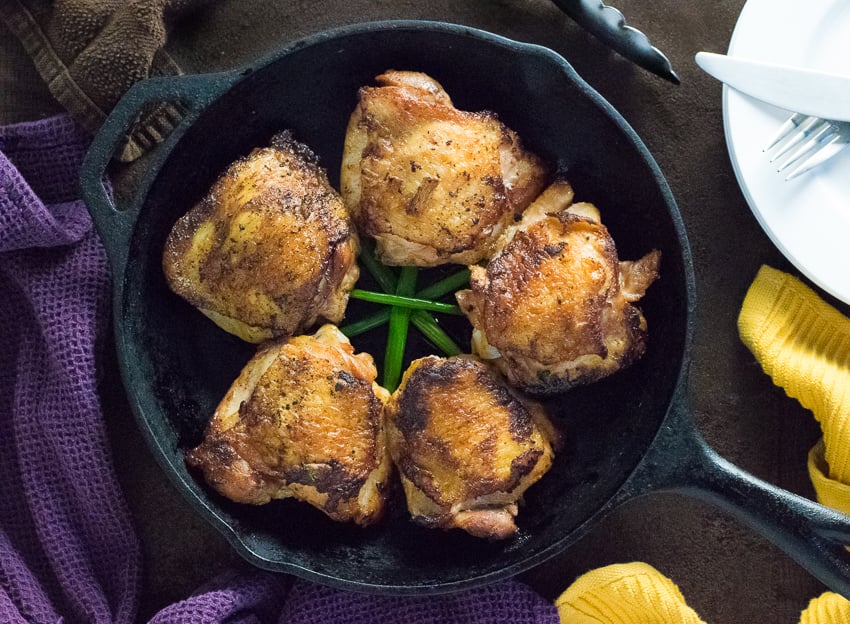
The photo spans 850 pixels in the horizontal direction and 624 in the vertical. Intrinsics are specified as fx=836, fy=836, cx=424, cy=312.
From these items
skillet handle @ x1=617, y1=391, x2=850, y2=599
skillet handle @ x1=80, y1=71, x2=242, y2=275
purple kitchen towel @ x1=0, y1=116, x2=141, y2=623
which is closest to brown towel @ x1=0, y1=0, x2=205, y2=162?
purple kitchen towel @ x1=0, y1=116, x2=141, y2=623

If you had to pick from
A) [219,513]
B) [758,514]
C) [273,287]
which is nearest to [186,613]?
[219,513]

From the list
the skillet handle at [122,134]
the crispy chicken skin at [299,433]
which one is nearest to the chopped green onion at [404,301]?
the crispy chicken skin at [299,433]

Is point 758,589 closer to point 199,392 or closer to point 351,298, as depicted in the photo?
point 351,298

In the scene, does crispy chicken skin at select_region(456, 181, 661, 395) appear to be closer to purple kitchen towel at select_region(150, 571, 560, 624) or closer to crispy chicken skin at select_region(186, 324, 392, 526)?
crispy chicken skin at select_region(186, 324, 392, 526)

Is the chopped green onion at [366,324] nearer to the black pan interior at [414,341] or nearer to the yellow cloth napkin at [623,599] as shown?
the black pan interior at [414,341]

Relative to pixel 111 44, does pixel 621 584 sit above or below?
below

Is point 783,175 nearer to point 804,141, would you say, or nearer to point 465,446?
point 804,141
